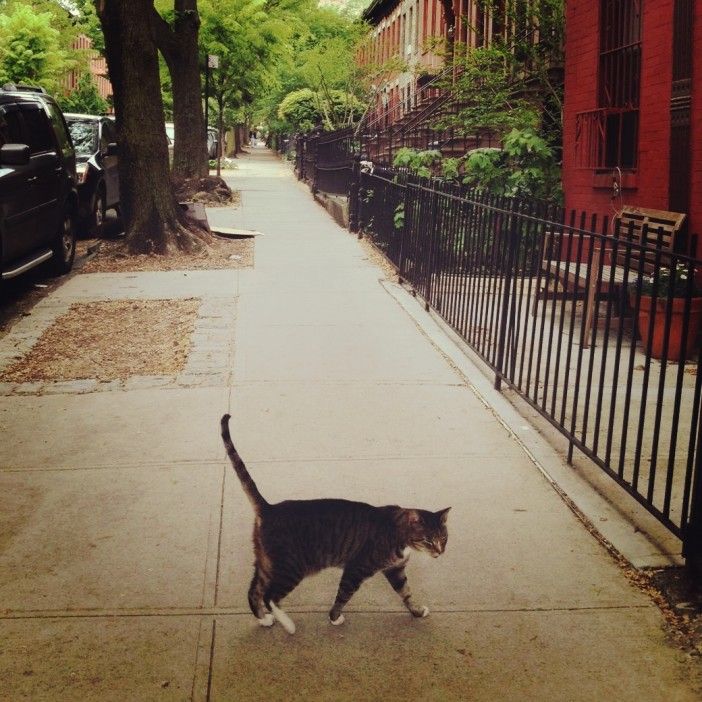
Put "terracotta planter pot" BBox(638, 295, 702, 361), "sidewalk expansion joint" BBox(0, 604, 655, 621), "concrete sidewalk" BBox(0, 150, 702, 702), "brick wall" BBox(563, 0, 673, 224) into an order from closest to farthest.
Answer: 1. "concrete sidewalk" BBox(0, 150, 702, 702)
2. "sidewalk expansion joint" BBox(0, 604, 655, 621)
3. "terracotta planter pot" BBox(638, 295, 702, 361)
4. "brick wall" BBox(563, 0, 673, 224)

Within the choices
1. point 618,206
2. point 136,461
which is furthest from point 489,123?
point 136,461

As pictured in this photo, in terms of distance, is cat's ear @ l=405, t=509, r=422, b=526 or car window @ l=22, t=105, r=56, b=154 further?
car window @ l=22, t=105, r=56, b=154

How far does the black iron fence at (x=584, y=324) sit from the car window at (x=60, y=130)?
398 centimetres

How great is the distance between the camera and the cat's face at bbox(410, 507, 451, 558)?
3.98 metres

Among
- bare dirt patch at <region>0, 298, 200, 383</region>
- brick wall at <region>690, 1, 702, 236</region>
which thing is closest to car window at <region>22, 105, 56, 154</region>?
bare dirt patch at <region>0, 298, 200, 383</region>

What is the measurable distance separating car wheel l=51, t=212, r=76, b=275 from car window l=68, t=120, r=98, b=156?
390cm

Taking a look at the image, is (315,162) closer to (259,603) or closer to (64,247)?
(64,247)

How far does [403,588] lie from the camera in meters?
3.89

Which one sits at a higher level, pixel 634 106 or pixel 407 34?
pixel 407 34

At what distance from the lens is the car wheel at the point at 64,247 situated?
40.8ft

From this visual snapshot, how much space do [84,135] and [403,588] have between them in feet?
48.2

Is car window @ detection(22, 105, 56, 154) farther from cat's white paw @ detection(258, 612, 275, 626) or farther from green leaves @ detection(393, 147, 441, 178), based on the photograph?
cat's white paw @ detection(258, 612, 275, 626)

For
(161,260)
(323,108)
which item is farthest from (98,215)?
(323,108)

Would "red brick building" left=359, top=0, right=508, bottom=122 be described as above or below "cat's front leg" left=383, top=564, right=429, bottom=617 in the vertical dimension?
Result: above
